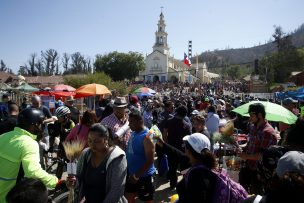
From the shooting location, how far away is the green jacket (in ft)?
8.67

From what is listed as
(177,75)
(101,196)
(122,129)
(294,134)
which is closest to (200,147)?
(101,196)

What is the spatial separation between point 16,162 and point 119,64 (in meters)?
64.5

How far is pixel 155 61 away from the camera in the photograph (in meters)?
92.7

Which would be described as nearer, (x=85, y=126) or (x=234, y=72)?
(x=85, y=126)

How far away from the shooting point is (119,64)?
2611 inches

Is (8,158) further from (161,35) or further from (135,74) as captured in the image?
(161,35)

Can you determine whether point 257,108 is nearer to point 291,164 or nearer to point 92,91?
point 291,164

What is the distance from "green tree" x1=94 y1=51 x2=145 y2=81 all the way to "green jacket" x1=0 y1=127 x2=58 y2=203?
6437cm

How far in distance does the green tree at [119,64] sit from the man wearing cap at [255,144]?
206 ft

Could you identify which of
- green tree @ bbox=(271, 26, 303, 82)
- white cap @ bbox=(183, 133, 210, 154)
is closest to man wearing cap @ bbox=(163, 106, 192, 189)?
white cap @ bbox=(183, 133, 210, 154)

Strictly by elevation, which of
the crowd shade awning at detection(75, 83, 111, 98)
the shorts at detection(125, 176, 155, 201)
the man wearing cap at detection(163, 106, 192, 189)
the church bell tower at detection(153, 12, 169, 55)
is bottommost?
the shorts at detection(125, 176, 155, 201)

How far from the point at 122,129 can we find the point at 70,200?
182 cm

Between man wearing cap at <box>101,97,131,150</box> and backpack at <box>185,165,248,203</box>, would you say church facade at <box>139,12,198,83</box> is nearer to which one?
man wearing cap at <box>101,97,131,150</box>

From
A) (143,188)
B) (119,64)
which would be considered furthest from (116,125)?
(119,64)
